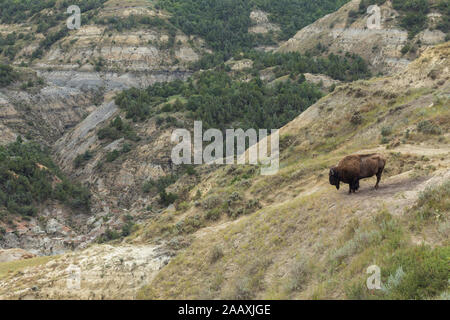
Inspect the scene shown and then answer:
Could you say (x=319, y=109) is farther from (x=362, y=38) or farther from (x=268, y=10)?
(x=268, y=10)

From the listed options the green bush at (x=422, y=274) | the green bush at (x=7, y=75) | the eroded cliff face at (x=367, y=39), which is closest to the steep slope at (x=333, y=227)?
the green bush at (x=422, y=274)

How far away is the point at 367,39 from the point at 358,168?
69294 mm

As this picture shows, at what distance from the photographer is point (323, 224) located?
934cm

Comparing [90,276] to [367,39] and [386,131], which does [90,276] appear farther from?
[367,39]

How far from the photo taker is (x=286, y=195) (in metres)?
14.4

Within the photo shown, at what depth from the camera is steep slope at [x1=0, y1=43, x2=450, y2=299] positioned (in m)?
6.61

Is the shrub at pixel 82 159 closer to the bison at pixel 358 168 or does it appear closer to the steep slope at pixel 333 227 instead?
the steep slope at pixel 333 227

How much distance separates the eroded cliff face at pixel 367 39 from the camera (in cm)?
6266

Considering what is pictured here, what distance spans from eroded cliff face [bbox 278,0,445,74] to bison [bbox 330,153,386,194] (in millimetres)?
58542

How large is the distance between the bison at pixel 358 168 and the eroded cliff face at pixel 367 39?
192ft

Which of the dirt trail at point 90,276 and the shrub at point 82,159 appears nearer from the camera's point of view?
the dirt trail at point 90,276

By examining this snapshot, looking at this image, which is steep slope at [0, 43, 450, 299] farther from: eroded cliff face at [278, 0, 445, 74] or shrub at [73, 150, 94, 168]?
eroded cliff face at [278, 0, 445, 74]

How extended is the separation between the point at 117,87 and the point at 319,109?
63.0 m

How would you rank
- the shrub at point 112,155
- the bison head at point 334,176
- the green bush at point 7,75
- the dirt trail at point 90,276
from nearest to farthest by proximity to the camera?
the bison head at point 334,176 < the dirt trail at point 90,276 < the shrub at point 112,155 < the green bush at point 7,75
